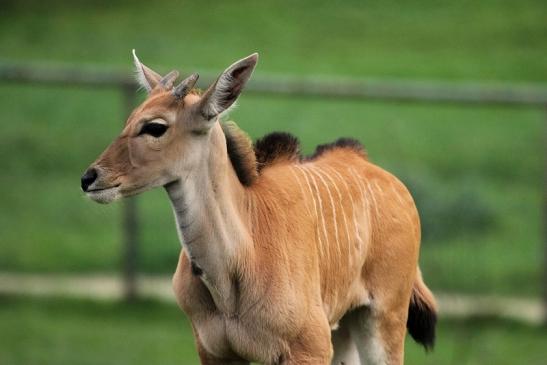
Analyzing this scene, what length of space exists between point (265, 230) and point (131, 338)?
7303mm

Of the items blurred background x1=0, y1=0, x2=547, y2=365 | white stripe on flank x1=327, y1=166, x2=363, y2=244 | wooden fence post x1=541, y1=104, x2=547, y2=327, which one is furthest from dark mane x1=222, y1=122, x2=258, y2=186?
wooden fence post x1=541, y1=104, x2=547, y2=327

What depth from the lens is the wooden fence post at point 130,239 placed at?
1593 centimetres

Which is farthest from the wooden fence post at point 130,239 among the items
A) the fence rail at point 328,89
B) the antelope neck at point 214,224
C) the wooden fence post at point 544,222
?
the antelope neck at point 214,224

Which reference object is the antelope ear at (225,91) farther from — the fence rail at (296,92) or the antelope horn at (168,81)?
the fence rail at (296,92)

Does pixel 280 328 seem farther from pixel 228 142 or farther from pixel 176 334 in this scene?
pixel 176 334

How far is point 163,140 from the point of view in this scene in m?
7.47

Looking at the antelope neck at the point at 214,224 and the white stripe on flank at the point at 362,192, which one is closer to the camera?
the antelope neck at the point at 214,224

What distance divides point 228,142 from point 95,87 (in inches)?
335

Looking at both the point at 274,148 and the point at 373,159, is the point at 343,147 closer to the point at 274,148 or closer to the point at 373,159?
the point at 274,148

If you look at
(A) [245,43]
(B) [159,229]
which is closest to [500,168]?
(B) [159,229]

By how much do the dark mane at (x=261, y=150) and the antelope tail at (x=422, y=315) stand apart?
0.90 meters

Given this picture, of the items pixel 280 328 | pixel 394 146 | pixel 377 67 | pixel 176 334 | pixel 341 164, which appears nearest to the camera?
pixel 280 328

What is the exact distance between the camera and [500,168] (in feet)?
58.3

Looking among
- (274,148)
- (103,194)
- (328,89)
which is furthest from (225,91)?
(328,89)
